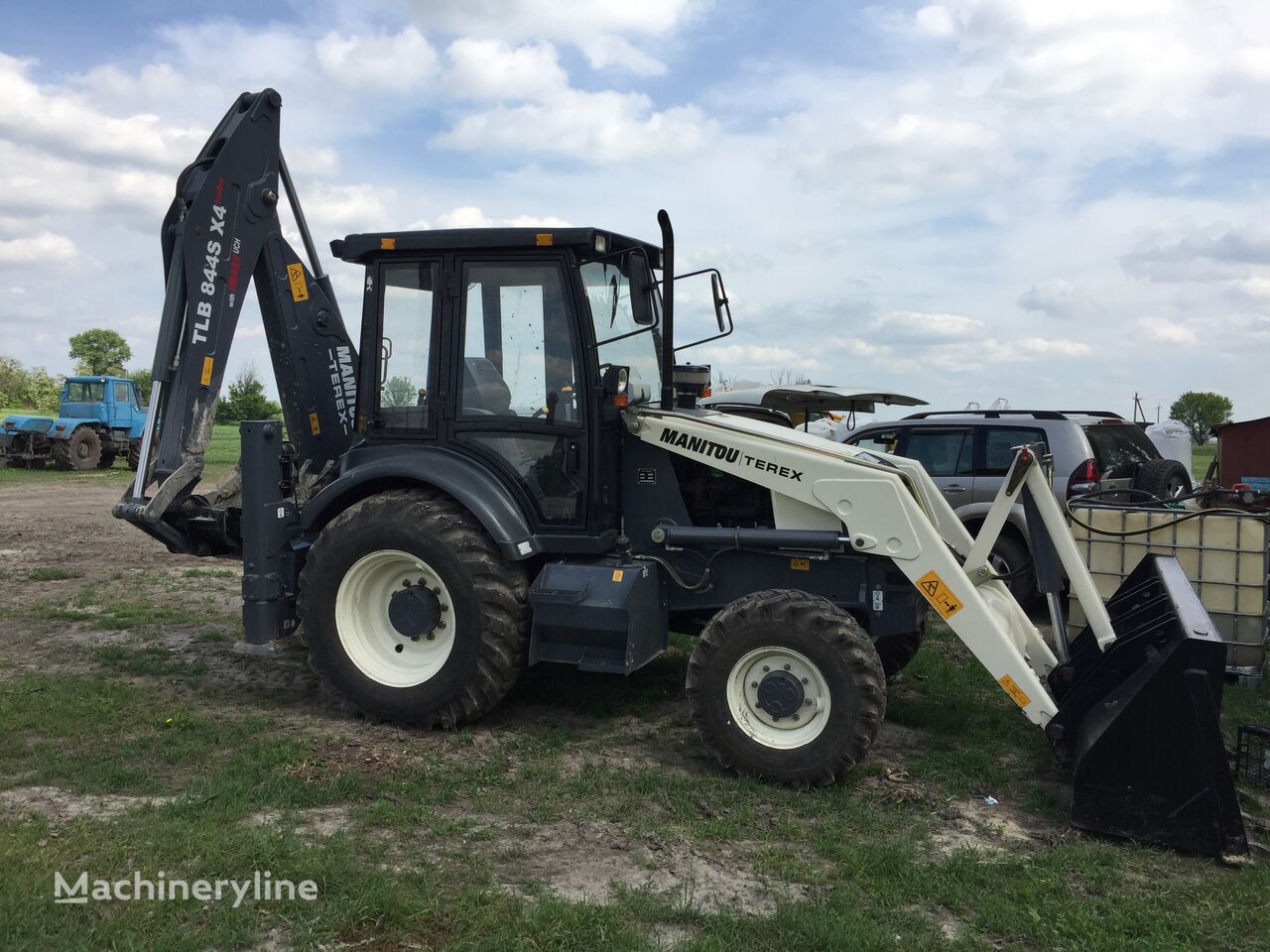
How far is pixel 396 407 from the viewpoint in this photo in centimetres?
590

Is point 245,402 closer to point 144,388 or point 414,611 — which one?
point 144,388

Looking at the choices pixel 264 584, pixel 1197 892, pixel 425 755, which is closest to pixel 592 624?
pixel 425 755

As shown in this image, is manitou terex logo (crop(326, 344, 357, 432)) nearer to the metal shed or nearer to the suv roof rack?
the suv roof rack

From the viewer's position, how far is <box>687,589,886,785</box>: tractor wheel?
473 cm

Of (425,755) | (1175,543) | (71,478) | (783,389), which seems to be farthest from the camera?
(71,478)

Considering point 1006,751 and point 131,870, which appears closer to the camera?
point 131,870

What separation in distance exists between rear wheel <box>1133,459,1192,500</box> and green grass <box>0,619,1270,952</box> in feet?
10.1

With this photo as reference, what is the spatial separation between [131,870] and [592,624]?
2365 millimetres

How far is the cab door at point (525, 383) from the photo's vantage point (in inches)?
219

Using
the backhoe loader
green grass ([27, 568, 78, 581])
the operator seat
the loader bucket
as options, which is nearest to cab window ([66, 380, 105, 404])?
green grass ([27, 568, 78, 581])

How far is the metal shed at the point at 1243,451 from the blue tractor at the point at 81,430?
23.0 metres

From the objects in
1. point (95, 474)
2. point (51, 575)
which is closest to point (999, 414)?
point (51, 575)

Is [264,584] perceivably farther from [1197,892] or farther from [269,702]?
[1197,892]

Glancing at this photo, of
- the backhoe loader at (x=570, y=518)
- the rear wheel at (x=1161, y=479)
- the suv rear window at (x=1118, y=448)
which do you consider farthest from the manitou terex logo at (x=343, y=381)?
the rear wheel at (x=1161, y=479)
